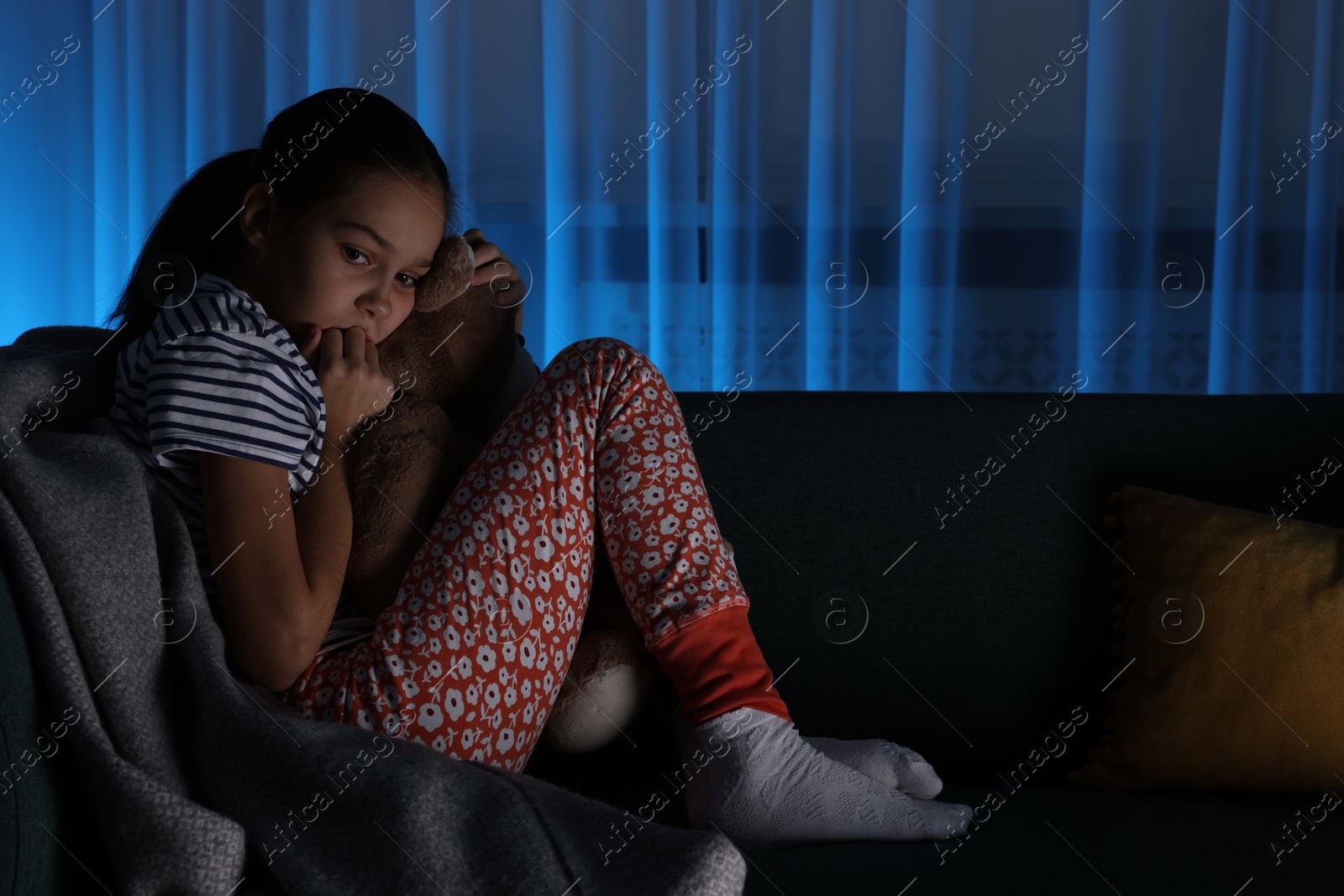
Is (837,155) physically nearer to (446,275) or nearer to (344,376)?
(446,275)

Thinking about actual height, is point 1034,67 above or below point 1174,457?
above

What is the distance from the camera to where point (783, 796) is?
841 mm

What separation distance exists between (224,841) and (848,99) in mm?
1711

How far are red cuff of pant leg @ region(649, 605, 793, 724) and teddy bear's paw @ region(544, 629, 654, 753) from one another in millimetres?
69

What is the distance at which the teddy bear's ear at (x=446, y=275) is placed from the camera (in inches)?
39.8

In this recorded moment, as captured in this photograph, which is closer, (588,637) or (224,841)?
(224,841)

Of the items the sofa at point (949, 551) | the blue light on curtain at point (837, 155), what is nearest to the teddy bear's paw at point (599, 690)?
the sofa at point (949, 551)

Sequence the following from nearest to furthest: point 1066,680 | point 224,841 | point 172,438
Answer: point 224,841
point 172,438
point 1066,680

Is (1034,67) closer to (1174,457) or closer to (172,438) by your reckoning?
(1174,457)

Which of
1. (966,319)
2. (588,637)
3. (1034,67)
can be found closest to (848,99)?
(1034,67)

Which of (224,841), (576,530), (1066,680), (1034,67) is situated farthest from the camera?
(1034,67)

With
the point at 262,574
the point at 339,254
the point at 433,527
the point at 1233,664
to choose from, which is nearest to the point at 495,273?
the point at 339,254

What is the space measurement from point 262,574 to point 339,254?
1.00 feet

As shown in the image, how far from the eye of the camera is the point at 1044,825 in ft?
2.98
